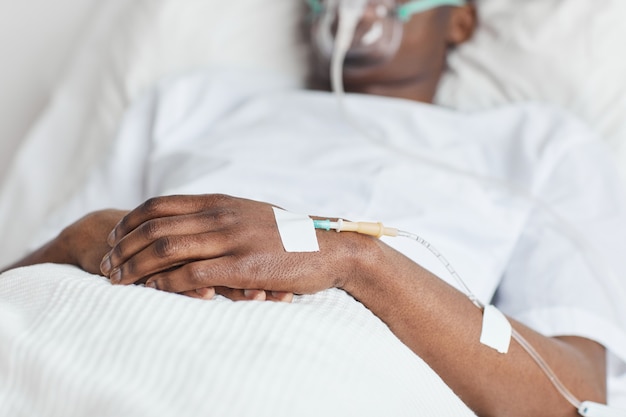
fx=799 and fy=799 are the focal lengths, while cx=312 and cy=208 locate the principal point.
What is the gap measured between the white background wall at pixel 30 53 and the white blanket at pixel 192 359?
1261mm

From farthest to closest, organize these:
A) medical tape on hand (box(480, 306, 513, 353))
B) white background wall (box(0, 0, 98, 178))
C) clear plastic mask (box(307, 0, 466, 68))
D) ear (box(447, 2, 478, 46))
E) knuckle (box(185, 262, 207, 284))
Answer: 1. white background wall (box(0, 0, 98, 178))
2. ear (box(447, 2, 478, 46))
3. clear plastic mask (box(307, 0, 466, 68))
4. medical tape on hand (box(480, 306, 513, 353))
5. knuckle (box(185, 262, 207, 284))

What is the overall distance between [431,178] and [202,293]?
2.00 ft

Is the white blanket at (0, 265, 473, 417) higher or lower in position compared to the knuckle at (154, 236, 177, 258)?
lower

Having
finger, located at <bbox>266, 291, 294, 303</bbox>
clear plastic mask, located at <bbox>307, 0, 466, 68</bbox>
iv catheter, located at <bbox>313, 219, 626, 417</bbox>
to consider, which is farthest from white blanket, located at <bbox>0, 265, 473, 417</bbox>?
clear plastic mask, located at <bbox>307, 0, 466, 68</bbox>

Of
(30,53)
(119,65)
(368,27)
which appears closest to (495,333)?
(368,27)

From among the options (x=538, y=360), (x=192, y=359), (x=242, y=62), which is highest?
(x=192, y=359)

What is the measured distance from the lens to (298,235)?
2.96 feet

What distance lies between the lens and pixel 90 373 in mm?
772

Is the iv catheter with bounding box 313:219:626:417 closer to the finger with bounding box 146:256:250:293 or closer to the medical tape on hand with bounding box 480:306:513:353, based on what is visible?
the medical tape on hand with bounding box 480:306:513:353

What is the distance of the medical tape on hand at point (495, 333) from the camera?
99 centimetres

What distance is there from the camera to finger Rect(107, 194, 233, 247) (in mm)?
927

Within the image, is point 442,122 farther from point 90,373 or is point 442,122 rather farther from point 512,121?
point 90,373

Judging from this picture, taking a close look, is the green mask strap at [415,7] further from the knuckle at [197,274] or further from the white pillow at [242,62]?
the knuckle at [197,274]

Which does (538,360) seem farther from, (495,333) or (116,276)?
(116,276)
